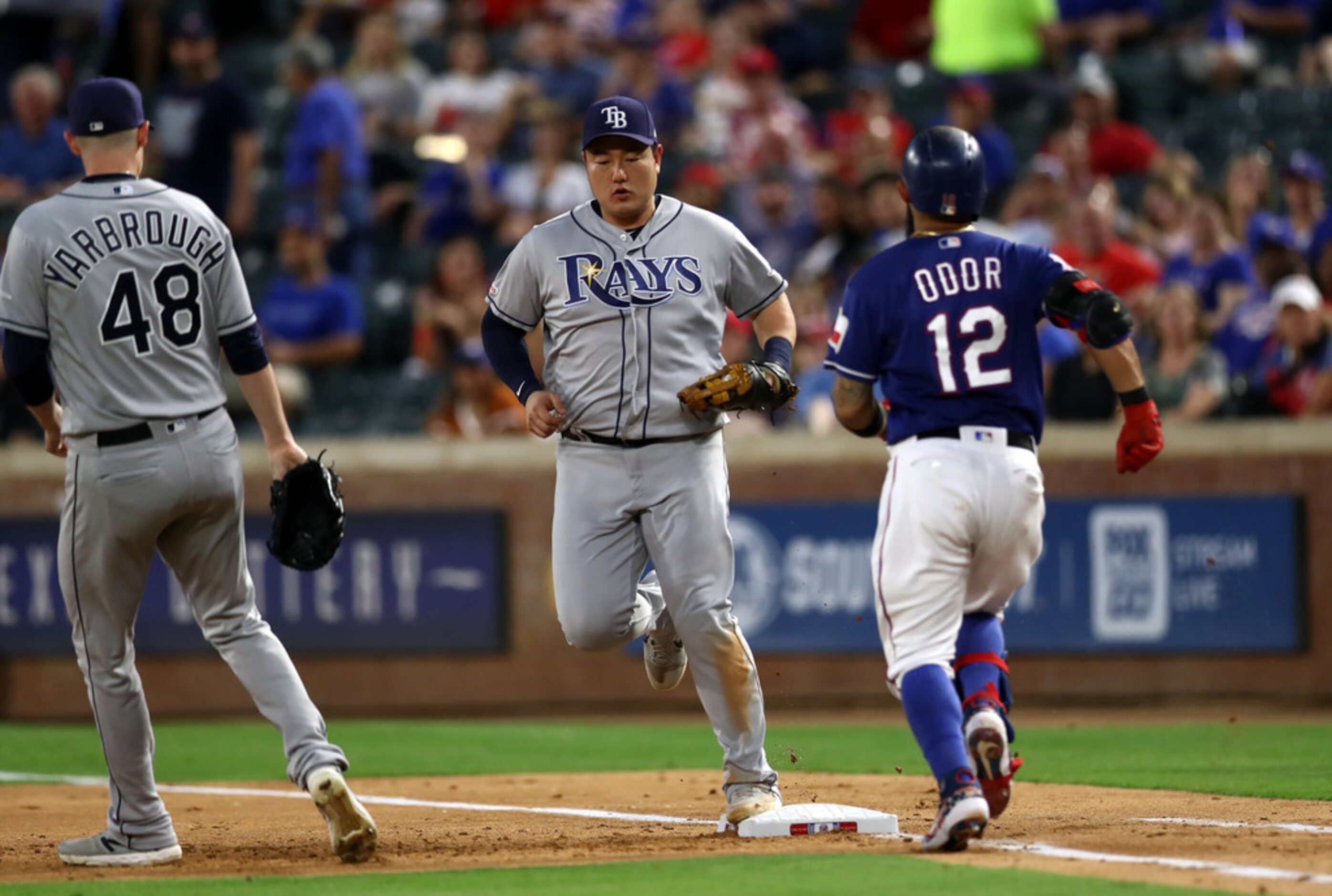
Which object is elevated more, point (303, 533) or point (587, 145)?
point (587, 145)

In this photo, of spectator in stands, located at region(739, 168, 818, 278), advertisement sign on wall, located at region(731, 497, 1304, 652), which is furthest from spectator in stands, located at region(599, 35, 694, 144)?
advertisement sign on wall, located at region(731, 497, 1304, 652)

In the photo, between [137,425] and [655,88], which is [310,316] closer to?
[655,88]

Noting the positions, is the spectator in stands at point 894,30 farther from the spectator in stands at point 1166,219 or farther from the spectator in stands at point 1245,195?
the spectator in stands at point 1245,195

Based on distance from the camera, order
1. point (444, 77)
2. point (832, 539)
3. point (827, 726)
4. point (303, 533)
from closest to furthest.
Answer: point (303, 533) < point (827, 726) < point (832, 539) < point (444, 77)


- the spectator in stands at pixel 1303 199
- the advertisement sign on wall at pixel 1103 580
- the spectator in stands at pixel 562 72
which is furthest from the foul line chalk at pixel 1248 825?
the spectator in stands at pixel 562 72

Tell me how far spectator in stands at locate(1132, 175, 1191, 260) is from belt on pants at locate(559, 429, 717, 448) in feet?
23.5

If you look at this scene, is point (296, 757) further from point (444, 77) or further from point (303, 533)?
point (444, 77)

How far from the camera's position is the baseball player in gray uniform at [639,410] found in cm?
617

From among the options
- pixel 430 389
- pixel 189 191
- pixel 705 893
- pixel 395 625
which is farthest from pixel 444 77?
pixel 705 893

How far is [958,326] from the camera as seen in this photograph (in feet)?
18.4

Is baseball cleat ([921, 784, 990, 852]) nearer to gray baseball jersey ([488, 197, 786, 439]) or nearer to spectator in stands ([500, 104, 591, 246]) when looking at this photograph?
gray baseball jersey ([488, 197, 786, 439])

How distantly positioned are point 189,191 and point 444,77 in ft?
10.1

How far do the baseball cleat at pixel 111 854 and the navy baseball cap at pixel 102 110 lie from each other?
2.11 meters

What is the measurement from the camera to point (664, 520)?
6188 mm
